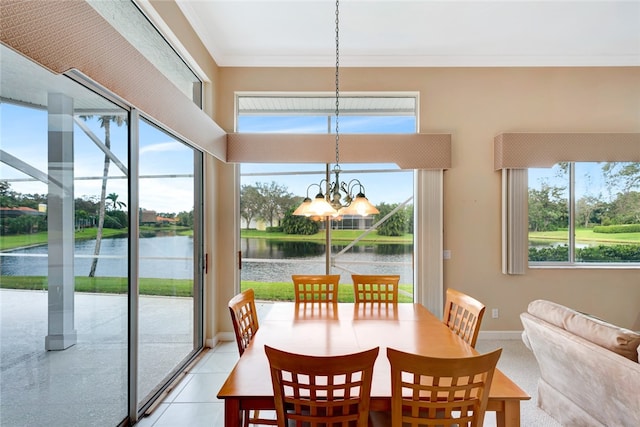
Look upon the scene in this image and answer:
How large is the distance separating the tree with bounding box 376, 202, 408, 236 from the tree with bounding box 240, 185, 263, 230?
5.01 ft

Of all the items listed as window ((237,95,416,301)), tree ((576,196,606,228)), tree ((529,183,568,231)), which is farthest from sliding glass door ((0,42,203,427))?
tree ((576,196,606,228))

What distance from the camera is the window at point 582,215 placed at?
3623mm

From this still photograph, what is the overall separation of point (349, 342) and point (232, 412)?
76 cm

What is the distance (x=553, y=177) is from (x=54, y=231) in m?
4.70

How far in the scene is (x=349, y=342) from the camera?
178 cm

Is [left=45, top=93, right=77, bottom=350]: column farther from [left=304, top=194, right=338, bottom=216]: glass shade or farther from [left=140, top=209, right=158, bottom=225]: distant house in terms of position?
[left=304, top=194, right=338, bottom=216]: glass shade

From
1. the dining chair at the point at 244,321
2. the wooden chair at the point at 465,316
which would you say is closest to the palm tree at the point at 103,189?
the dining chair at the point at 244,321

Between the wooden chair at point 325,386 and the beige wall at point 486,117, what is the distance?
2697 mm

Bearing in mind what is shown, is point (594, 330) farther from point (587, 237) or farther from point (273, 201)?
point (273, 201)

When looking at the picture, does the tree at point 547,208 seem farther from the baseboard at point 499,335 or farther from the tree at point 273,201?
the tree at point 273,201

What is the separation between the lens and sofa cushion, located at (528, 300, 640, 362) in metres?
1.56

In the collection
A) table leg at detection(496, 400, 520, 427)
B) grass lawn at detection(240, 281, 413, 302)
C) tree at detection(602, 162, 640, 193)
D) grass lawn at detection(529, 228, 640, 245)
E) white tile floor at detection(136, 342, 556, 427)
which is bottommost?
white tile floor at detection(136, 342, 556, 427)

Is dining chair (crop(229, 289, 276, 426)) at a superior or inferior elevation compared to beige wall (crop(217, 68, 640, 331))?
inferior

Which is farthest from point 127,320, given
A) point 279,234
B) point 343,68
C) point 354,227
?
point 343,68
